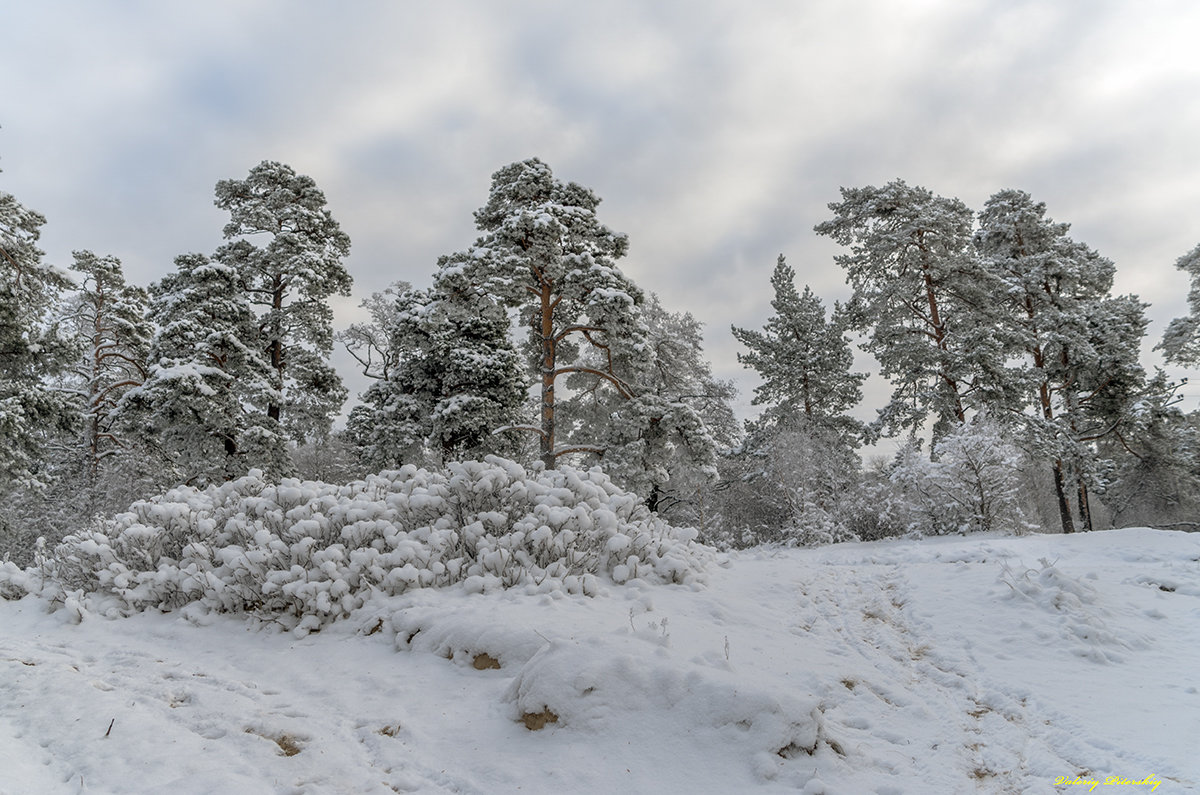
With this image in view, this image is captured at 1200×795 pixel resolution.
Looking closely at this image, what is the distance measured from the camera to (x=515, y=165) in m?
14.7

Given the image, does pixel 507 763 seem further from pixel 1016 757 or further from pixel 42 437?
pixel 42 437

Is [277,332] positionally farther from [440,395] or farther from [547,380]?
[547,380]

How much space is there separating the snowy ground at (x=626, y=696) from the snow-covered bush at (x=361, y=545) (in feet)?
0.99

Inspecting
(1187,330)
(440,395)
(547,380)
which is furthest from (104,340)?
(1187,330)

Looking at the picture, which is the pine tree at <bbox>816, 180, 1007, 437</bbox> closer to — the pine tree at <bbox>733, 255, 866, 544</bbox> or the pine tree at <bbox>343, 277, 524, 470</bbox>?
the pine tree at <bbox>733, 255, 866, 544</bbox>

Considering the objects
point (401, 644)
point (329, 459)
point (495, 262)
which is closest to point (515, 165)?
point (495, 262)

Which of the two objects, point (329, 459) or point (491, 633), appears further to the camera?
point (329, 459)

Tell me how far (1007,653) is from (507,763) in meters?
3.84

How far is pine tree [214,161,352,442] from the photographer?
14.9m

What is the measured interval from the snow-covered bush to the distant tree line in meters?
5.39

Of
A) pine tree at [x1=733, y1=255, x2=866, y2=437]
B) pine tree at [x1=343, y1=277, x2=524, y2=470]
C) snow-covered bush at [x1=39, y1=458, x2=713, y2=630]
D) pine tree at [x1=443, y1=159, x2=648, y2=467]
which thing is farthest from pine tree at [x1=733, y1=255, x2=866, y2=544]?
snow-covered bush at [x1=39, y1=458, x2=713, y2=630]

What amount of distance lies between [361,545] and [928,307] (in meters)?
18.6
